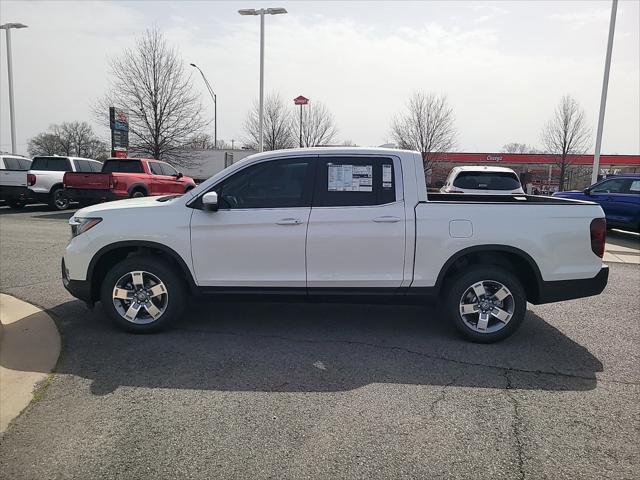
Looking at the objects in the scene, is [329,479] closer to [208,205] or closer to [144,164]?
[208,205]

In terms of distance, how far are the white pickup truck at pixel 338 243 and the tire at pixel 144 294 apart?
1cm

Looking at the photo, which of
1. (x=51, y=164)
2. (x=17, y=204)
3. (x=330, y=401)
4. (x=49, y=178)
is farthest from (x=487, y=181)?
(x=17, y=204)

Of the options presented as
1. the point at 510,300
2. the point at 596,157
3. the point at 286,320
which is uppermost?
the point at 596,157

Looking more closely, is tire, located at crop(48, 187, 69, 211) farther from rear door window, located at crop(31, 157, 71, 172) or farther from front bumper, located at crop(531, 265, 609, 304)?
front bumper, located at crop(531, 265, 609, 304)

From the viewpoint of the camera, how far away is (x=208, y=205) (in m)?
4.52

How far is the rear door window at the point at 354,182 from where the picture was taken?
4652 millimetres

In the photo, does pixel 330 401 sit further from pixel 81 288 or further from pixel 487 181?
pixel 487 181

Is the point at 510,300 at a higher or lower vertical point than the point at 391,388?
higher

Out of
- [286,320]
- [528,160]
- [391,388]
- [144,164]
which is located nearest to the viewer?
[391,388]

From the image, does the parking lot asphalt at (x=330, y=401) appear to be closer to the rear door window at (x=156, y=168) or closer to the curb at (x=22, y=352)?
the curb at (x=22, y=352)

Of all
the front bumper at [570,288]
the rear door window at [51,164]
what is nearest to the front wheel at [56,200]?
the rear door window at [51,164]

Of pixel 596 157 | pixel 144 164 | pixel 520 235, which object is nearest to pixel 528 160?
pixel 596 157

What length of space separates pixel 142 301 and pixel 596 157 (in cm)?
2119

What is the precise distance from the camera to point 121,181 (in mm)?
14648
